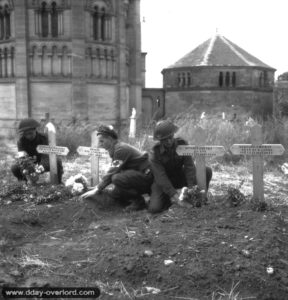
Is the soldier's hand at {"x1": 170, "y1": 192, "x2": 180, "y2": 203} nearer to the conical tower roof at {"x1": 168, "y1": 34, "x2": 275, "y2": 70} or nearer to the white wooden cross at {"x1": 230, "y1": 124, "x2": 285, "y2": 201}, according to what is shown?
the white wooden cross at {"x1": 230, "y1": 124, "x2": 285, "y2": 201}

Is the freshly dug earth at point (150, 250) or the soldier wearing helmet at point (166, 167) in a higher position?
the soldier wearing helmet at point (166, 167)

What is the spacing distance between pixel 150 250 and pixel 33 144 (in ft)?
14.1

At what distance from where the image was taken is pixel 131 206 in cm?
677

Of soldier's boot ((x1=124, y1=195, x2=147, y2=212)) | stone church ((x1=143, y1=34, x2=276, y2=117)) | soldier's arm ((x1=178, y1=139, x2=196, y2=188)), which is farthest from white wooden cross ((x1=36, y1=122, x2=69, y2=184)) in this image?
stone church ((x1=143, y1=34, x2=276, y2=117))

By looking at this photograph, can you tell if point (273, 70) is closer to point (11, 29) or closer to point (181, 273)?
point (11, 29)

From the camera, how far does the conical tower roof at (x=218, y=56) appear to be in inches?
1571

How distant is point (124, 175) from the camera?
22.2 feet

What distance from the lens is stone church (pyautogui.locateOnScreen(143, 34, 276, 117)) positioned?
1565 inches

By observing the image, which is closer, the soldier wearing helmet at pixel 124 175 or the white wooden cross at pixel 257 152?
the white wooden cross at pixel 257 152

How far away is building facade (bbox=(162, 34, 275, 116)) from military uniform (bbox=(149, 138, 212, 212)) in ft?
109

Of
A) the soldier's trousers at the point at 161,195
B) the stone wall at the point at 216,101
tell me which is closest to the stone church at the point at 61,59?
the stone wall at the point at 216,101

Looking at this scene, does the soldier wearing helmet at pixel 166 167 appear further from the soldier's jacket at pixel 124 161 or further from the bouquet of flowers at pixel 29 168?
the bouquet of flowers at pixel 29 168

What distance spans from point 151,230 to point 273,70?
40177 millimetres

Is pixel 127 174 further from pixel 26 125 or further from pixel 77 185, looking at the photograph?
pixel 26 125
